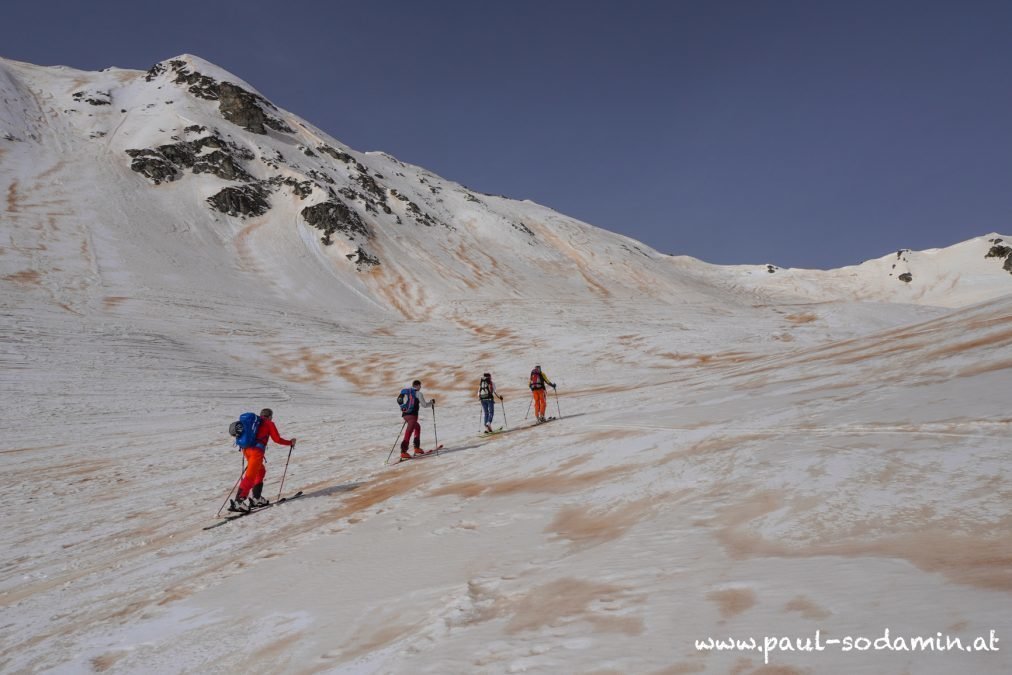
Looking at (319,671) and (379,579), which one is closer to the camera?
(319,671)

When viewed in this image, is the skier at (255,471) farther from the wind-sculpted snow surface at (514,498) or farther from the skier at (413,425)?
the skier at (413,425)

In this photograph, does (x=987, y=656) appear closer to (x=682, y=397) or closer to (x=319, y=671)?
(x=319, y=671)

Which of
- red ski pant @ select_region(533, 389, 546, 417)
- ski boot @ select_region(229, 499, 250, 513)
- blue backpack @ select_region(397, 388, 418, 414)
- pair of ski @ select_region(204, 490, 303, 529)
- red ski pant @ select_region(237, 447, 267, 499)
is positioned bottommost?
pair of ski @ select_region(204, 490, 303, 529)

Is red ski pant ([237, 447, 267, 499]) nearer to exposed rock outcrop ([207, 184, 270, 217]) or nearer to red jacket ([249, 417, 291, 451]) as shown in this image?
red jacket ([249, 417, 291, 451])

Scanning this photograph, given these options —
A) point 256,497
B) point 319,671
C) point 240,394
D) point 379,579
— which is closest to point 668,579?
point 319,671

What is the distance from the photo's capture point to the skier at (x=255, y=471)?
Result: 32.4ft

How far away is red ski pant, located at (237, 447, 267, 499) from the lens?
9.98m

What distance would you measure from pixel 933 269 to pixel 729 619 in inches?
4356

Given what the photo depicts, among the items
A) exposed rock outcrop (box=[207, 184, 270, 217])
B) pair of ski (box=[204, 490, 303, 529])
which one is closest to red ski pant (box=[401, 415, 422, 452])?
pair of ski (box=[204, 490, 303, 529])

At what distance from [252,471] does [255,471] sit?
0.05 metres

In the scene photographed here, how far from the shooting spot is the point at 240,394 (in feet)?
80.4

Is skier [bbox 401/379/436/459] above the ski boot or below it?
above

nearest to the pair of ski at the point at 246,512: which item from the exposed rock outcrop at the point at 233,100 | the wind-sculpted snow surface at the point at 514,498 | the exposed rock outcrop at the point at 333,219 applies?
the wind-sculpted snow surface at the point at 514,498

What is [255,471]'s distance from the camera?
10.2 m
